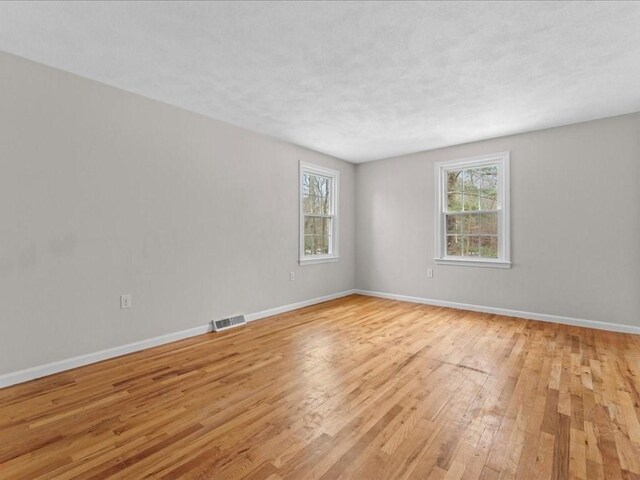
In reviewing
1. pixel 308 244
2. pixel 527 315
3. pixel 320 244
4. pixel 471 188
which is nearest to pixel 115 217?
pixel 308 244

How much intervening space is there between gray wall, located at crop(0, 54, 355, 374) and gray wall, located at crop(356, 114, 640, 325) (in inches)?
95.8

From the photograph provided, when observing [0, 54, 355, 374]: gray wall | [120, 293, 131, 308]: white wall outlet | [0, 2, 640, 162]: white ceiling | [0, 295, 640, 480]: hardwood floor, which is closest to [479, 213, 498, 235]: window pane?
[0, 2, 640, 162]: white ceiling

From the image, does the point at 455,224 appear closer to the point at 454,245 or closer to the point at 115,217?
the point at 454,245

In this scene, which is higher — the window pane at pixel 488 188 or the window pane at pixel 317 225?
the window pane at pixel 488 188

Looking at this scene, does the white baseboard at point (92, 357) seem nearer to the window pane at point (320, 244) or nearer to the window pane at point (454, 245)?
the window pane at point (320, 244)

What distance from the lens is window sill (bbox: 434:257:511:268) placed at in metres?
4.41

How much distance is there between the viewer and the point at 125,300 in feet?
9.80

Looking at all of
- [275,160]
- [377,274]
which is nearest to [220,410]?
[275,160]

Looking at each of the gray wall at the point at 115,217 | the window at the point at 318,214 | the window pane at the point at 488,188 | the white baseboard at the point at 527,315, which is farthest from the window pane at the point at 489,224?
the gray wall at the point at 115,217

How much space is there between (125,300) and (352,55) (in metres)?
2.88

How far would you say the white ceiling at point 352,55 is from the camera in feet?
6.44

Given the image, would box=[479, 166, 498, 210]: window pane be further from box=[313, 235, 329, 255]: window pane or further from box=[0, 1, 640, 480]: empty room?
box=[313, 235, 329, 255]: window pane

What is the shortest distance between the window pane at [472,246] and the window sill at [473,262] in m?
0.10

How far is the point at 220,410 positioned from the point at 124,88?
Answer: 2.89 meters
